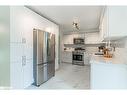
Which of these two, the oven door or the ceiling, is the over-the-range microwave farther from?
the ceiling

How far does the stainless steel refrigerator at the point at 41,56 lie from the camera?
11.8 ft

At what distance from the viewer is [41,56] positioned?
3.73 meters

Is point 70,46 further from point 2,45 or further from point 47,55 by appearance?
point 2,45

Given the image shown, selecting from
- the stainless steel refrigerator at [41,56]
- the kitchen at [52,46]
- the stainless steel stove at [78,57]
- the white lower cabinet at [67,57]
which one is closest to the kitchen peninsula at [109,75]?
the kitchen at [52,46]

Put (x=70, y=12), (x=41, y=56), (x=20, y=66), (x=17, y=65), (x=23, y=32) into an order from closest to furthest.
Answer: (x=17, y=65)
(x=20, y=66)
(x=23, y=32)
(x=41, y=56)
(x=70, y=12)

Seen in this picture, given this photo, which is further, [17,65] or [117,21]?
[17,65]

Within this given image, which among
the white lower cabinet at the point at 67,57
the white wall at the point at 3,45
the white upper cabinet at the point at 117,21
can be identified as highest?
the white upper cabinet at the point at 117,21

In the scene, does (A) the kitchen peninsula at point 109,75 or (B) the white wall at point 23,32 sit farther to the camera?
(B) the white wall at point 23,32

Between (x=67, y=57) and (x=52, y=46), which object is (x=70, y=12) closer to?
(x=52, y=46)

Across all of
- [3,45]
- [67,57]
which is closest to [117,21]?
[3,45]

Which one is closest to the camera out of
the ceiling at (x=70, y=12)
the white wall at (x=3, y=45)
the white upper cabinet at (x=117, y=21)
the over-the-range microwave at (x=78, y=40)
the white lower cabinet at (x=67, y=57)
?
the white wall at (x=3, y=45)

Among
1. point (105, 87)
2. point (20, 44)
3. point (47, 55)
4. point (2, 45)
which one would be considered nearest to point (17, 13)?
point (20, 44)

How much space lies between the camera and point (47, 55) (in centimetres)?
409

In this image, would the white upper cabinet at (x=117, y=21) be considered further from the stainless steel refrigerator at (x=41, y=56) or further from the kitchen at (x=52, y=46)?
the stainless steel refrigerator at (x=41, y=56)
